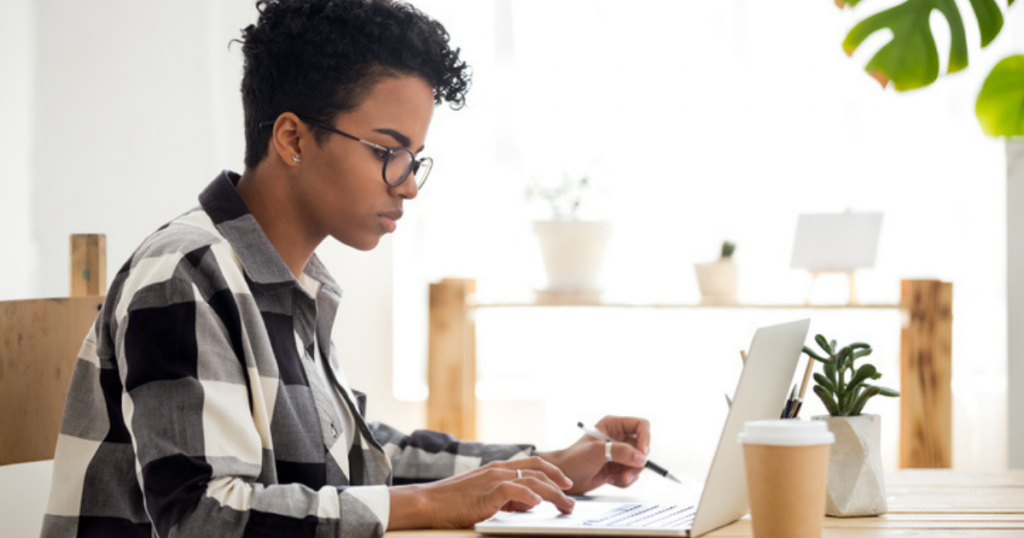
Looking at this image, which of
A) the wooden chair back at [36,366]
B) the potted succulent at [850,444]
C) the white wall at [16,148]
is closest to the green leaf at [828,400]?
the potted succulent at [850,444]

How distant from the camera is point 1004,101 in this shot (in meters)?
2.70

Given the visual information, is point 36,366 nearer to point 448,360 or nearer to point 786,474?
point 786,474

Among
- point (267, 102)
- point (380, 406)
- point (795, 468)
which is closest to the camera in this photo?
point (795, 468)

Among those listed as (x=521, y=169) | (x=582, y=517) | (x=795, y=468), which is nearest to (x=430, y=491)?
(x=582, y=517)

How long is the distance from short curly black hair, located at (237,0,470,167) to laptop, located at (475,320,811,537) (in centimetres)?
57

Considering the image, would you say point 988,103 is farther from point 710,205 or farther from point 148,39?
point 148,39

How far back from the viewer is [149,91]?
8.71 feet

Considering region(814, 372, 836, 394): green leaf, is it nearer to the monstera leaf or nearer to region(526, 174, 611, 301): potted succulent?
the monstera leaf

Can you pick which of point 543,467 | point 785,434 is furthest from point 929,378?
point 785,434

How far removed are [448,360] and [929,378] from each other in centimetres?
129

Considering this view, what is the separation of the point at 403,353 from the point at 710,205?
1080mm

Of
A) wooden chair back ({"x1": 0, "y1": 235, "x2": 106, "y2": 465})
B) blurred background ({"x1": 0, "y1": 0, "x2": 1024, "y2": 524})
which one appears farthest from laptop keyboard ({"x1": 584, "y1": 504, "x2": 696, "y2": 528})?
blurred background ({"x1": 0, "y1": 0, "x2": 1024, "y2": 524})

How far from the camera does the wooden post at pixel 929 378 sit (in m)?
2.91

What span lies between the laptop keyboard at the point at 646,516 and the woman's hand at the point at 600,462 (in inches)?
7.8
